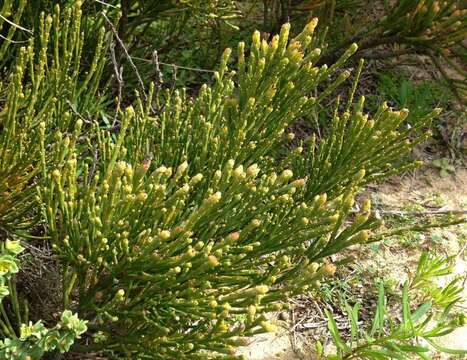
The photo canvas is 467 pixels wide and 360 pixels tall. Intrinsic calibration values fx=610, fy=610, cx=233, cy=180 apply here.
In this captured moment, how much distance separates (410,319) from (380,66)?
222cm

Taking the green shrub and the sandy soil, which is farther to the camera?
the sandy soil

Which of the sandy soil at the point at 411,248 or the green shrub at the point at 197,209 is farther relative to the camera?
the sandy soil at the point at 411,248

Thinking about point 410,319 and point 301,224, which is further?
point 410,319

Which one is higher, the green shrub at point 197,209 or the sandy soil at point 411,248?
the green shrub at point 197,209

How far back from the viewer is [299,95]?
1.69m

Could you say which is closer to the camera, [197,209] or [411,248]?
[197,209]

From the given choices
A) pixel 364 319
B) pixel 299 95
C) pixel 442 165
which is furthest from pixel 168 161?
pixel 442 165

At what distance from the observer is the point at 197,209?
5.23 feet

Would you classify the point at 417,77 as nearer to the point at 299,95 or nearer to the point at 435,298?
the point at 435,298

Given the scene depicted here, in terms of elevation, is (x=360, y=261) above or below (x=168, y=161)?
below

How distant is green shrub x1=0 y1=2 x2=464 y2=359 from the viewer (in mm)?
1369

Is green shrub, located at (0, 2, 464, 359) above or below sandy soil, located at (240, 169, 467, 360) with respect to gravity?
above

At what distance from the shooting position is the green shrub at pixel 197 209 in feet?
4.49

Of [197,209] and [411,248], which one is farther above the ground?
[197,209]
